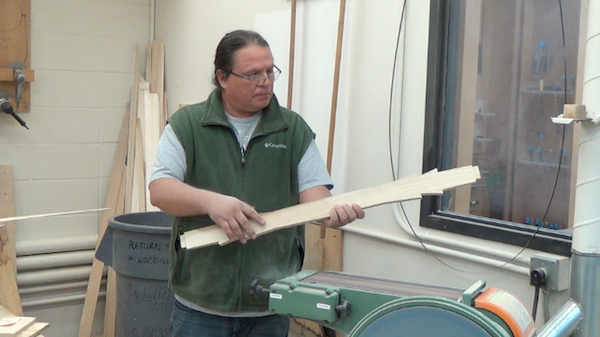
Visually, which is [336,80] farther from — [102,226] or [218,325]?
[102,226]

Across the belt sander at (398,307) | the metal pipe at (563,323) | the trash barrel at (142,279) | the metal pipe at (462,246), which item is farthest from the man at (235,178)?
the trash barrel at (142,279)

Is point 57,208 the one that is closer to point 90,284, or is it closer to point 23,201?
point 23,201

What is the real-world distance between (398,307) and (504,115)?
1144 mm

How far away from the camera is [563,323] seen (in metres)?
1.20

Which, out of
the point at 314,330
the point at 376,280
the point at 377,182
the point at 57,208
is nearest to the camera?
the point at 376,280

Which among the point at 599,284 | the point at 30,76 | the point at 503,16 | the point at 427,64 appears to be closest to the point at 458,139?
the point at 427,64

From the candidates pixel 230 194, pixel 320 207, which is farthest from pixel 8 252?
pixel 320 207

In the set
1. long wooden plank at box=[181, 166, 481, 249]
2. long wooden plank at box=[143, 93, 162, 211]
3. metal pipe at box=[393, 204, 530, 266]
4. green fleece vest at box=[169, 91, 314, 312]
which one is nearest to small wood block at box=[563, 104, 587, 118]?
long wooden plank at box=[181, 166, 481, 249]

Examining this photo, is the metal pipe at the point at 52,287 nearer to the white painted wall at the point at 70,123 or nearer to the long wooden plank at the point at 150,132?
the white painted wall at the point at 70,123

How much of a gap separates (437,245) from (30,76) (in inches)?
89.8

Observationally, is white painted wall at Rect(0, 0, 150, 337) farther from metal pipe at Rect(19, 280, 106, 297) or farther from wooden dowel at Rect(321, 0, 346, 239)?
wooden dowel at Rect(321, 0, 346, 239)

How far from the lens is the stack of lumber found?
135 inches

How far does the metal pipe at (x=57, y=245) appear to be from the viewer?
3416mm

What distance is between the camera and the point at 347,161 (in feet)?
8.21
